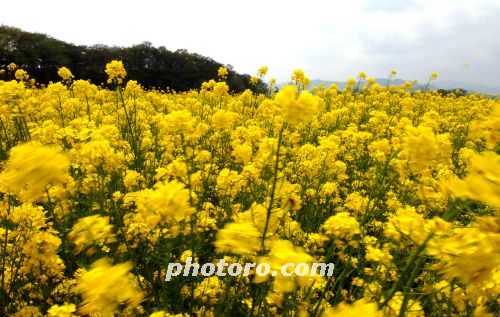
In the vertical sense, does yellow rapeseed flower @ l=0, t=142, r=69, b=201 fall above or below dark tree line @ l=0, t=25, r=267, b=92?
below

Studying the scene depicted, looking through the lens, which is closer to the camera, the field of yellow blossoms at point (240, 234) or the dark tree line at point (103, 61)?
the field of yellow blossoms at point (240, 234)

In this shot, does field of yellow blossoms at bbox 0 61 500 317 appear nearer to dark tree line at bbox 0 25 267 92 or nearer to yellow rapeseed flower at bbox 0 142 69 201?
yellow rapeseed flower at bbox 0 142 69 201

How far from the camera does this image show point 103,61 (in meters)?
22.9

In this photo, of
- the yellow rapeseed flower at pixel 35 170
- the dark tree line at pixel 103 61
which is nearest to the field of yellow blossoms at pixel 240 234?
the yellow rapeseed flower at pixel 35 170

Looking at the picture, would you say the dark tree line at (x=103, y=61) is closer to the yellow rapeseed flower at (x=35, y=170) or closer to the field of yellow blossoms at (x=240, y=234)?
the field of yellow blossoms at (x=240, y=234)

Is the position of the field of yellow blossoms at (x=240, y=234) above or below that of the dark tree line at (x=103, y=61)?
below

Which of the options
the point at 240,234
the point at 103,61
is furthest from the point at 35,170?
the point at 103,61

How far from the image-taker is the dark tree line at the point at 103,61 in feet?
64.0

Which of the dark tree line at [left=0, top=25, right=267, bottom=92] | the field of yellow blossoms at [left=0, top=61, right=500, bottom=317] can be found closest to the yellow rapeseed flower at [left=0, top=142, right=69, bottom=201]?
the field of yellow blossoms at [left=0, top=61, right=500, bottom=317]

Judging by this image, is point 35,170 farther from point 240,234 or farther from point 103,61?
point 103,61

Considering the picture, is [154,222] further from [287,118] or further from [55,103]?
[55,103]

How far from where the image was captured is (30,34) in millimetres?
21703

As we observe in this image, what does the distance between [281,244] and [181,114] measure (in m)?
1.29

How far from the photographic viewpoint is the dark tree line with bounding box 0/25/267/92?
19500 mm
